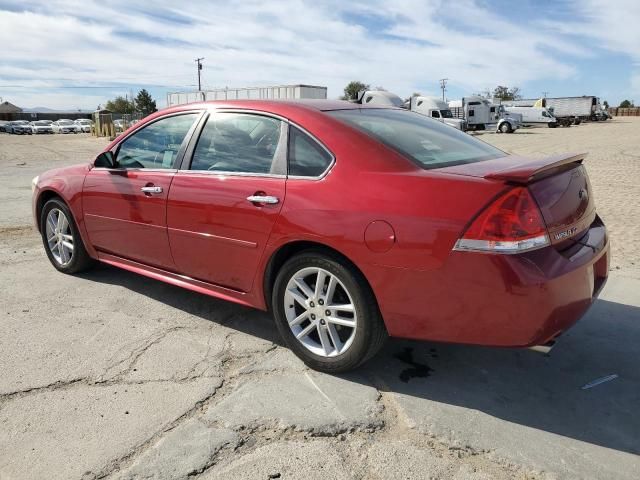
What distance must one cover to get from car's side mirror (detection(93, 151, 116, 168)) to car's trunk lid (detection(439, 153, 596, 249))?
2752 millimetres

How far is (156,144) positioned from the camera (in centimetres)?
415

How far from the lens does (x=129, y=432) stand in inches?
104

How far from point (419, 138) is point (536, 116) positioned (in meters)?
55.6

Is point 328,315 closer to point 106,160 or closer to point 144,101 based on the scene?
Result: point 106,160

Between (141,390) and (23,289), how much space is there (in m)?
2.29

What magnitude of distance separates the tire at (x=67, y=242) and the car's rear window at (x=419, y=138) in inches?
109

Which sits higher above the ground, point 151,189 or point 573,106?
point 573,106

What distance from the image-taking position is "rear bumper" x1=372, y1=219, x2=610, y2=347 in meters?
2.53

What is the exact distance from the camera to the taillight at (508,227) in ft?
8.30

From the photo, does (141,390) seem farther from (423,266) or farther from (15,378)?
(423,266)

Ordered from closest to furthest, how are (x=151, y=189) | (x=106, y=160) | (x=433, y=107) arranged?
(x=151, y=189)
(x=106, y=160)
(x=433, y=107)

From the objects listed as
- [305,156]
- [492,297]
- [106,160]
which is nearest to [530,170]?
[492,297]

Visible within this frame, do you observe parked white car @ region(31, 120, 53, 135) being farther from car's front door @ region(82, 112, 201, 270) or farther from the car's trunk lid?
the car's trunk lid

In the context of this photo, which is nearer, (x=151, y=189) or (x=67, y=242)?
(x=151, y=189)
